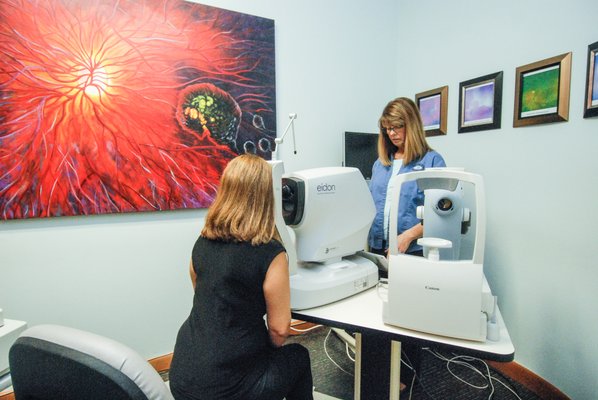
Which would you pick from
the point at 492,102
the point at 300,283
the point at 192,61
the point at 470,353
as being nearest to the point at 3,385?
the point at 300,283

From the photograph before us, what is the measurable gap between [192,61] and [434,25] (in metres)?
1.66

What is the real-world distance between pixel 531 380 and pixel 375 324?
1.44 metres

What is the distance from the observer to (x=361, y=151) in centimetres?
251

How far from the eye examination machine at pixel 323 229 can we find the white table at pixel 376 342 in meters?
0.04

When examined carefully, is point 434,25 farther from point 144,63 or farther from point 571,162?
point 144,63

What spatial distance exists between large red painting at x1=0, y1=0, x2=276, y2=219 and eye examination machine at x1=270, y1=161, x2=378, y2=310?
3.40 feet

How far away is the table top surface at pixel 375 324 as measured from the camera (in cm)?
87

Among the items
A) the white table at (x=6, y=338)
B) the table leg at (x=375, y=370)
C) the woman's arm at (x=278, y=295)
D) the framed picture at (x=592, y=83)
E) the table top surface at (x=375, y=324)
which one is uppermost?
the framed picture at (x=592, y=83)

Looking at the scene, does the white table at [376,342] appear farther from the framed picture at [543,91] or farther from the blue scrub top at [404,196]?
the framed picture at [543,91]

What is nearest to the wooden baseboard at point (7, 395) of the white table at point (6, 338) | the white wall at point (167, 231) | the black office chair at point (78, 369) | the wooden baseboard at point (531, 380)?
the white wall at point (167, 231)

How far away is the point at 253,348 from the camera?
3.32 feet

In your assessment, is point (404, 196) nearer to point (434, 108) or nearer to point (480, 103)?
point (480, 103)

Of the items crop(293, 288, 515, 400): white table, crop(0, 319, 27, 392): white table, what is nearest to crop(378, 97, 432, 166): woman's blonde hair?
crop(293, 288, 515, 400): white table

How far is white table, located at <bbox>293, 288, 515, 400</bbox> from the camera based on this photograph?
88 cm
